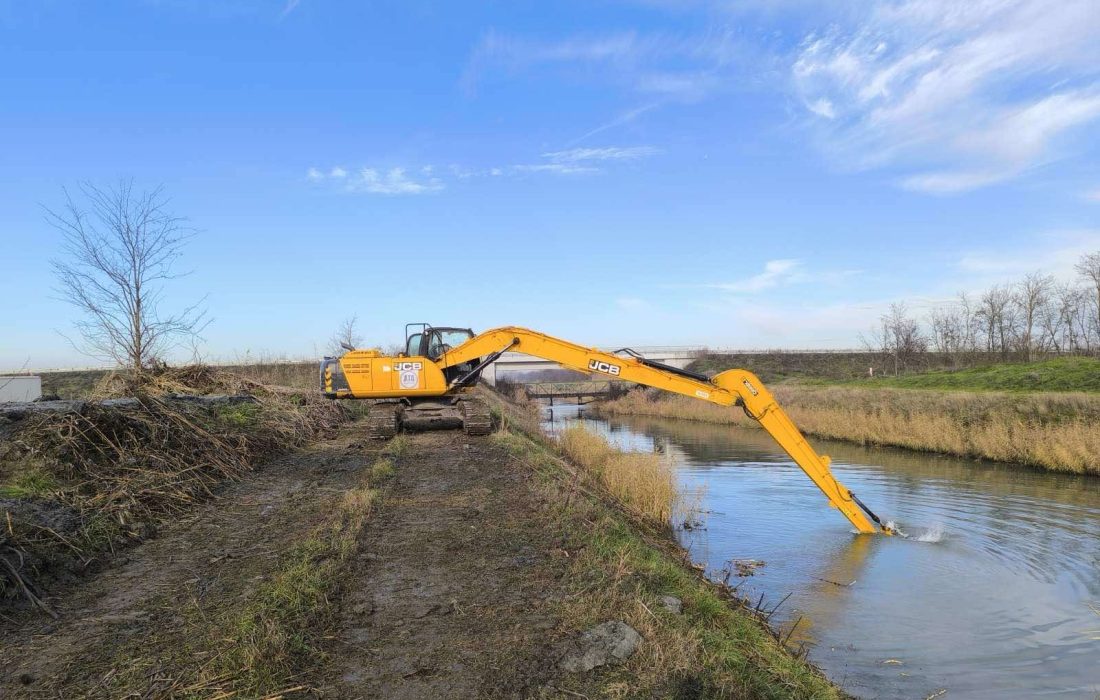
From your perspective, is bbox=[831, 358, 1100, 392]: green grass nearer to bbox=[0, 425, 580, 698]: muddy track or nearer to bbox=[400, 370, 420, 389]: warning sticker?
bbox=[400, 370, 420, 389]: warning sticker

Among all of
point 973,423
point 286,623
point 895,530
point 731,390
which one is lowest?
point 895,530

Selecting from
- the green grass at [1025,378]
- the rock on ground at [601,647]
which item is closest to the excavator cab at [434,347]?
the rock on ground at [601,647]

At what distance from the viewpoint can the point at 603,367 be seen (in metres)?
12.9

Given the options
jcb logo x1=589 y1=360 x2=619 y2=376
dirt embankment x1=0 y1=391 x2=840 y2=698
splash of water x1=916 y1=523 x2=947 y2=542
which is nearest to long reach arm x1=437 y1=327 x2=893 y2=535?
jcb logo x1=589 y1=360 x2=619 y2=376

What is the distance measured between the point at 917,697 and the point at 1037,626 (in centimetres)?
311

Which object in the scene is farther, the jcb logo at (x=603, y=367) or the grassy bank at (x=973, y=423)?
the grassy bank at (x=973, y=423)

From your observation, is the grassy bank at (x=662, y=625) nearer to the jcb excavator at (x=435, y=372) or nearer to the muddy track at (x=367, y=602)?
the muddy track at (x=367, y=602)

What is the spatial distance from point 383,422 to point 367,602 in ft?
36.1

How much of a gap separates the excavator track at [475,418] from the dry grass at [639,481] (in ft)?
8.98

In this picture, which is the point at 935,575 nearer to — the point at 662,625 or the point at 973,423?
the point at 662,625

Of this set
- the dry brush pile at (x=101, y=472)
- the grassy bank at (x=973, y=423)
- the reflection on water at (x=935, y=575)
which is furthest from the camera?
the grassy bank at (x=973, y=423)

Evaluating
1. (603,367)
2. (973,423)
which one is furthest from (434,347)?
(973,423)

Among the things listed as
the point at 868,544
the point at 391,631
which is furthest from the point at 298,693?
the point at 868,544

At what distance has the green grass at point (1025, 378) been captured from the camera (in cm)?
2791
